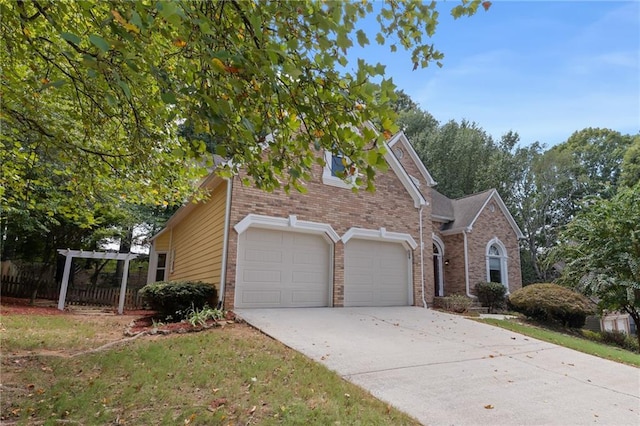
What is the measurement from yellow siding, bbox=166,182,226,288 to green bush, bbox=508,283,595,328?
11173 mm

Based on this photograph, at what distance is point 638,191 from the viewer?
12.7 metres

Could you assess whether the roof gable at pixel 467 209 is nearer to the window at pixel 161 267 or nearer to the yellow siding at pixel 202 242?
the yellow siding at pixel 202 242

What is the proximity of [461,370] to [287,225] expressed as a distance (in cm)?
617

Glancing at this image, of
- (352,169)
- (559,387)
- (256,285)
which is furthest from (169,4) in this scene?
(256,285)

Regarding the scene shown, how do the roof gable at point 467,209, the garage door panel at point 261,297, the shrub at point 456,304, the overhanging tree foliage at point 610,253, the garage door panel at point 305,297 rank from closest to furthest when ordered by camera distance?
the garage door panel at point 261,297 < the garage door panel at point 305,297 < the overhanging tree foliage at point 610,253 < the shrub at point 456,304 < the roof gable at point 467,209

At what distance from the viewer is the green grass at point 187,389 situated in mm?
4008

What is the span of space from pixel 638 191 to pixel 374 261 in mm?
9329

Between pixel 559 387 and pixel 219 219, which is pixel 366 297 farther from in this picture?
pixel 559 387

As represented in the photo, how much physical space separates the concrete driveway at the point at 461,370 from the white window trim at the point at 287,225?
2.29 meters

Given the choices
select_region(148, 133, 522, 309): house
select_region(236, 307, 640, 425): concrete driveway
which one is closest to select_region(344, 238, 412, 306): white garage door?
select_region(148, 133, 522, 309): house

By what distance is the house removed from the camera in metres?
10.1

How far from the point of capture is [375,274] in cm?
1246

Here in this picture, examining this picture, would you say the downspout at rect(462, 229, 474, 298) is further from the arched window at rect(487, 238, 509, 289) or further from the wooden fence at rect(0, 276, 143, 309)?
the wooden fence at rect(0, 276, 143, 309)

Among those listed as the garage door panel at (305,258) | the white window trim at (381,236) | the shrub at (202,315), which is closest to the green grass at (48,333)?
the shrub at (202,315)
